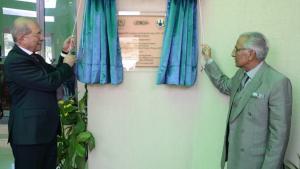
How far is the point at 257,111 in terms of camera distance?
183 centimetres

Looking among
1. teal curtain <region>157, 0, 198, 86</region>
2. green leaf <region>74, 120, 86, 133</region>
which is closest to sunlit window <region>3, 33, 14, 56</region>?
green leaf <region>74, 120, 86, 133</region>

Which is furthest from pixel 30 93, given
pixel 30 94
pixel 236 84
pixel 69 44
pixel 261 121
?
pixel 261 121

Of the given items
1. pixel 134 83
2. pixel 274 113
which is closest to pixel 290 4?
pixel 274 113

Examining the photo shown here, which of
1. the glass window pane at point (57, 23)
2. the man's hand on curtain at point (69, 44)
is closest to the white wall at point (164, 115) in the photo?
the man's hand on curtain at point (69, 44)

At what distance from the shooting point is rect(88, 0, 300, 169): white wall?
7.32 feet

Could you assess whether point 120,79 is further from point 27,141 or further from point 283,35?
point 283,35

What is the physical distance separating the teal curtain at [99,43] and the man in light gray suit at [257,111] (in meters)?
0.80

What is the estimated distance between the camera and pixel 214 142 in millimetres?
2344

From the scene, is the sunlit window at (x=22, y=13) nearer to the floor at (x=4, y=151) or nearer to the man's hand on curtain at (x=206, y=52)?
the floor at (x=4, y=151)

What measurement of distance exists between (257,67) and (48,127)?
4.43 feet

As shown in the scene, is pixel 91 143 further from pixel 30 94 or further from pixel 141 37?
pixel 141 37

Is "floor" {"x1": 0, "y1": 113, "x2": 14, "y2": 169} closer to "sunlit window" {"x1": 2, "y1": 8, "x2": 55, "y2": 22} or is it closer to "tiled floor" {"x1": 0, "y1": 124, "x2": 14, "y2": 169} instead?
"tiled floor" {"x1": 0, "y1": 124, "x2": 14, "y2": 169}

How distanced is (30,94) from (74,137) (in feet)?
1.78

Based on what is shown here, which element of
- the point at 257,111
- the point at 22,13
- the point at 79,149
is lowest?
the point at 79,149
